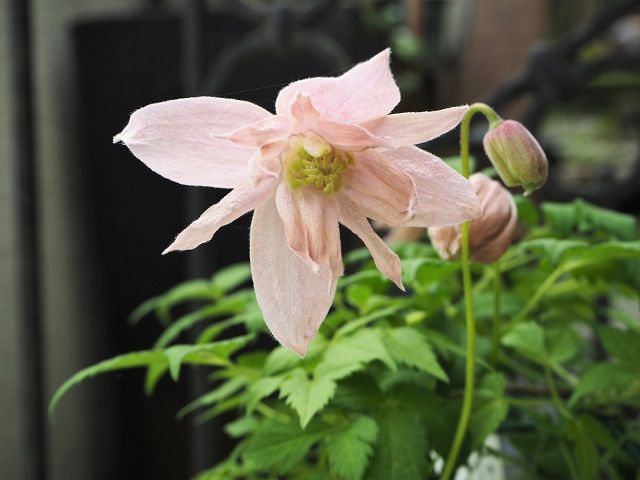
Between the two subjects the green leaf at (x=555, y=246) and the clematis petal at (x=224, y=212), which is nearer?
the clematis petal at (x=224, y=212)

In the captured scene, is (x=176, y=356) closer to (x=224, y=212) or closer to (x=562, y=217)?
(x=224, y=212)

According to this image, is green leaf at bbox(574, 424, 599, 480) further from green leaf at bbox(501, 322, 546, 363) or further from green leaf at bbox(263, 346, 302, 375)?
green leaf at bbox(263, 346, 302, 375)

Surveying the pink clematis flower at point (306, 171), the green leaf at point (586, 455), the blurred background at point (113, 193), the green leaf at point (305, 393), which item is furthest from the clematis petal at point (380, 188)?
the blurred background at point (113, 193)

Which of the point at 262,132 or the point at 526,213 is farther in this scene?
the point at 526,213

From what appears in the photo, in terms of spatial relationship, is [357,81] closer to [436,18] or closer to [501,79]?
[501,79]

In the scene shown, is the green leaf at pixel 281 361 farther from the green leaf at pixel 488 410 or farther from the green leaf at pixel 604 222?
the green leaf at pixel 604 222

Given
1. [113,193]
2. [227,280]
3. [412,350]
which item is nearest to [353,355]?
[412,350]
